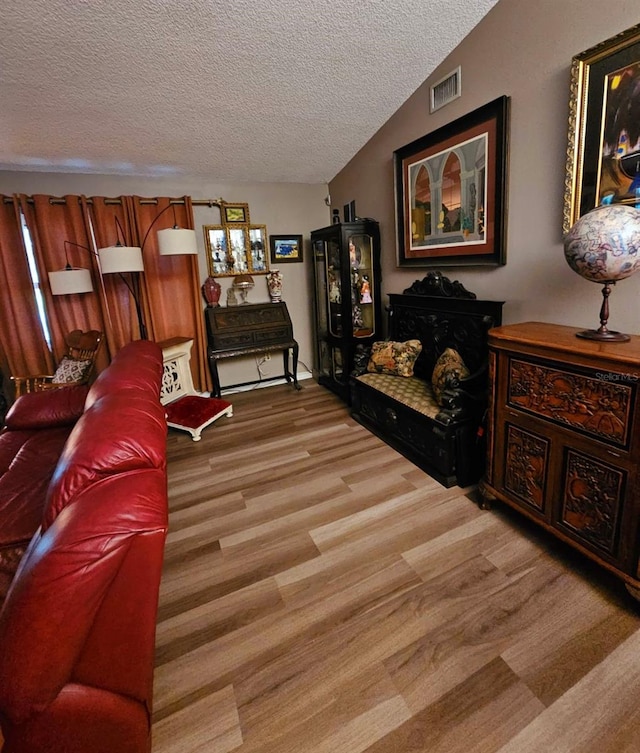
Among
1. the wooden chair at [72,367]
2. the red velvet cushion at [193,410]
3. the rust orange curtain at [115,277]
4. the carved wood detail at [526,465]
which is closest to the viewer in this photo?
the carved wood detail at [526,465]

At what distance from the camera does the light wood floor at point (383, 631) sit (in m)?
1.18

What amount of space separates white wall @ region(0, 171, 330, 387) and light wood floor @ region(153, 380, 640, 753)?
8.27ft

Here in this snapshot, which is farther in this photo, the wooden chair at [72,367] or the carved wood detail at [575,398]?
the wooden chair at [72,367]

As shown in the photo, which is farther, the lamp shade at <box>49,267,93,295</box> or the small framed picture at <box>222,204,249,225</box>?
the small framed picture at <box>222,204,249,225</box>

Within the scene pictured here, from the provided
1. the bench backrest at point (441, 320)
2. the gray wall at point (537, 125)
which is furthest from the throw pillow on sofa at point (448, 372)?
the gray wall at point (537, 125)

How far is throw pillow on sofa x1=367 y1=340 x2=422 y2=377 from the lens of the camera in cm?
316

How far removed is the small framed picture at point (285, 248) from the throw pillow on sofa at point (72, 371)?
2.22 m

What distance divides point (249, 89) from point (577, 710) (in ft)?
12.0

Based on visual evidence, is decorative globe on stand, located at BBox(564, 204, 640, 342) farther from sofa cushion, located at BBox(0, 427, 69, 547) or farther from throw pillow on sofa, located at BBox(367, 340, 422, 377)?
sofa cushion, located at BBox(0, 427, 69, 547)

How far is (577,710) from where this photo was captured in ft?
3.93

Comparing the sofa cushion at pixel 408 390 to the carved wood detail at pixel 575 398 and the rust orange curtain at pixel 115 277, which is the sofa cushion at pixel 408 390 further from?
the rust orange curtain at pixel 115 277

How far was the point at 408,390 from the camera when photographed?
9.40ft

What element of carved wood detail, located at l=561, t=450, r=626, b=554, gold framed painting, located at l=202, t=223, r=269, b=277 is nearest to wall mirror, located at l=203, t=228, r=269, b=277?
gold framed painting, located at l=202, t=223, r=269, b=277

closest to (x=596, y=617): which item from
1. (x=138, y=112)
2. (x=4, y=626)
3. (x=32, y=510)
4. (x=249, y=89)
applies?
(x=4, y=626)
